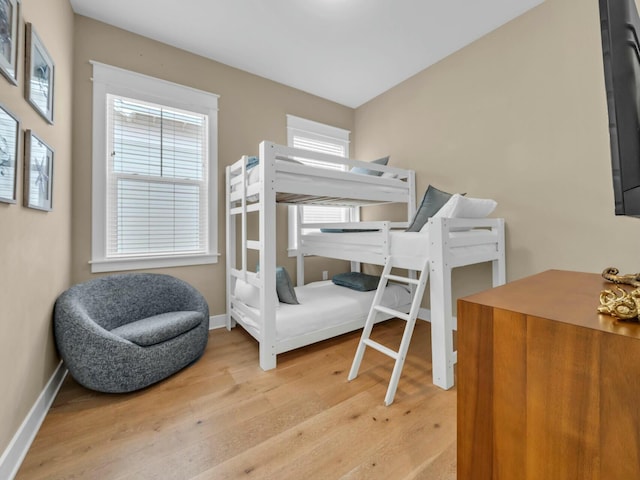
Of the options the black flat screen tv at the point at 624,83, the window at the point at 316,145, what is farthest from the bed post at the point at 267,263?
the black flat screen tv at the point at 624,83

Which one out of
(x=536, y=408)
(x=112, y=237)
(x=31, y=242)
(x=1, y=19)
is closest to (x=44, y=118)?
(x=1, y=19)

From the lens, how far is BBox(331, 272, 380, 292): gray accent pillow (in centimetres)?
270

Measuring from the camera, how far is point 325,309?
2.22m

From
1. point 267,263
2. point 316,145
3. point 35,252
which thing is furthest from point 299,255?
point 35,252

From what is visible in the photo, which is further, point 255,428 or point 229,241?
point 229,241

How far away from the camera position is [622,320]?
0.58 meters

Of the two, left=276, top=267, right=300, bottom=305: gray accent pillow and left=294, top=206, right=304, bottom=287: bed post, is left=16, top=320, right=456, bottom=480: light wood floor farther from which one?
left=294, top=206, right=304, bottom=287: bed post

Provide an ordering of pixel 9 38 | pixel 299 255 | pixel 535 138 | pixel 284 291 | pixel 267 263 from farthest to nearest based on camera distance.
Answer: pixel 299 255 → pixel 284 291 → pixel 535 138 → pixel 267 263 → pixel 9 38

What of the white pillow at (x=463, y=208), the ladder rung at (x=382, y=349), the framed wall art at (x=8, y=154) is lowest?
the ladder rung at (x=382, y=349)

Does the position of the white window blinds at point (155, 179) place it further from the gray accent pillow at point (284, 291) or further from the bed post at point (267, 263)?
the bed post at point (267, 263)

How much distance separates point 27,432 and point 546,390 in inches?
80.1

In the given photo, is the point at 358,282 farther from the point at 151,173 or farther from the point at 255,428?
the point at 151,173

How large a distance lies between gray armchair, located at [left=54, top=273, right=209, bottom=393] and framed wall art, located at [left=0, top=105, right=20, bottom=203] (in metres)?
0.78

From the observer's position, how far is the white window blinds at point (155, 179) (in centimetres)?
232
